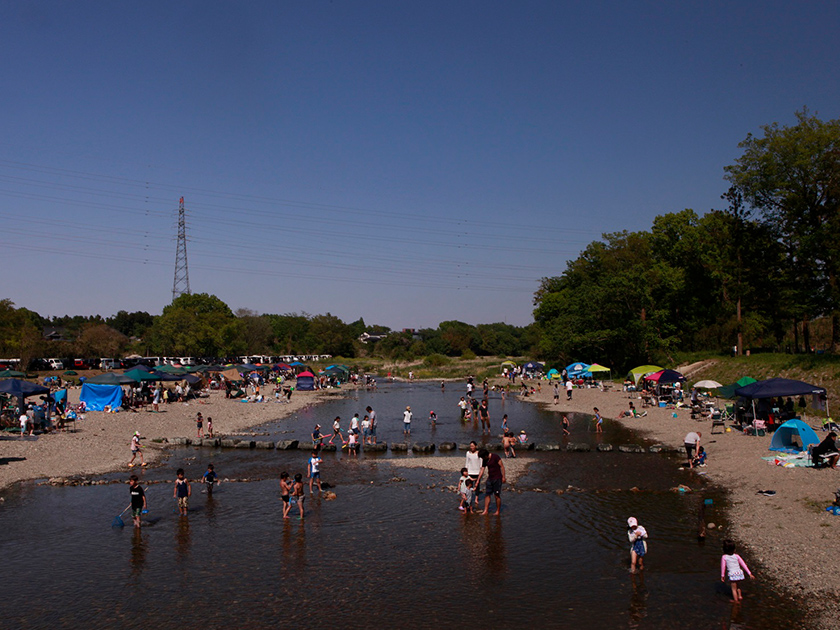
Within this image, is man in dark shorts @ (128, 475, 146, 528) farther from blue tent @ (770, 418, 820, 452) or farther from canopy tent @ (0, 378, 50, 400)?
blue tent @ (770, 418, 820, 452)

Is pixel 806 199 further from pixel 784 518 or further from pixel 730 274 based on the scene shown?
pixel 784 518

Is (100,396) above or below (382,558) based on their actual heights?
above

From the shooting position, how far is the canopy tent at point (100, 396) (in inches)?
1544

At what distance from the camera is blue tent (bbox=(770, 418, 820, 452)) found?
74.5 feet

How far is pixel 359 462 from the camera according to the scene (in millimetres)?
26953

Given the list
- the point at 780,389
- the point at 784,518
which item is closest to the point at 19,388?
the point at 784,518

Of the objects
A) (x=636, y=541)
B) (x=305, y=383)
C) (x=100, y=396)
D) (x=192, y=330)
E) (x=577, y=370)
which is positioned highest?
(x=192, y=330)

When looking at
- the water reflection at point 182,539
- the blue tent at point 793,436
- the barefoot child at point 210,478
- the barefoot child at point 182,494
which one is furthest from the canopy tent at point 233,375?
the blue tent at point 793,436

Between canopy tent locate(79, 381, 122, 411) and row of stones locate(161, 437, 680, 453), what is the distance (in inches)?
400

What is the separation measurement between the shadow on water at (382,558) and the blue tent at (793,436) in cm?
439

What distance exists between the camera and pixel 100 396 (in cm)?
3959

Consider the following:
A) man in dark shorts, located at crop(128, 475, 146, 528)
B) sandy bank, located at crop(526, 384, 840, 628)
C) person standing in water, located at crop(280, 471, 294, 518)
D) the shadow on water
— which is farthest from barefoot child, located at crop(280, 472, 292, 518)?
sandy bank, located at crop(526, 384, 840, 628)

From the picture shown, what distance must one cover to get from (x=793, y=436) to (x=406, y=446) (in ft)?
54.9

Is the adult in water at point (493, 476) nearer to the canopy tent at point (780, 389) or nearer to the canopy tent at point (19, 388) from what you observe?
the canopy tent at point (780, 389)
